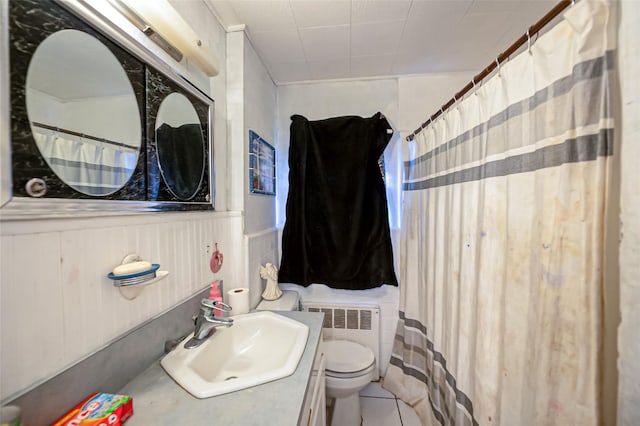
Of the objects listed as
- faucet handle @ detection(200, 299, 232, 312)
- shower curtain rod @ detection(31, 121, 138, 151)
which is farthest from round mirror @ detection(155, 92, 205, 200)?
faucet handle @ detection(200, 299, 232, 312)

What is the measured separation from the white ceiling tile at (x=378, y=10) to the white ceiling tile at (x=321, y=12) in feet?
0.12

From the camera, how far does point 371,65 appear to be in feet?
5.41

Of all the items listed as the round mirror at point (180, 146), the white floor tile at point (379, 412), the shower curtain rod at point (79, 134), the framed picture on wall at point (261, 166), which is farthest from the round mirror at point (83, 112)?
the white floor tile at point (379, 412)

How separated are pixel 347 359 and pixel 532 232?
1274 millimetres

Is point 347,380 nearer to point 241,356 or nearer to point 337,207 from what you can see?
point 241,356

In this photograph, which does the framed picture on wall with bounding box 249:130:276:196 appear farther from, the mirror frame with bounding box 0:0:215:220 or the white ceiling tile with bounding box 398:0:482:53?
the white ceiling tile with bounding box 398:0:482:53

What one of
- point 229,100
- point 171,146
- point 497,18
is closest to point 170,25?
point 171,146

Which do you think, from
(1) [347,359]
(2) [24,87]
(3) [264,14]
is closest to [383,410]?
(1) [347,359]

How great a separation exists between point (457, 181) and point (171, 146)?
47.0 inches

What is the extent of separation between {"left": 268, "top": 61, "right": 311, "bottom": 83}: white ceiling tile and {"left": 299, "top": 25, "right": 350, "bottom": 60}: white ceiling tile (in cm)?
12

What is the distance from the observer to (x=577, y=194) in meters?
0.58

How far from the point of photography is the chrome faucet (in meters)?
0.87

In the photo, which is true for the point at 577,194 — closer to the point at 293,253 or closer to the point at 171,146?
the point at 171,146

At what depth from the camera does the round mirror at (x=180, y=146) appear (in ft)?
2.71
